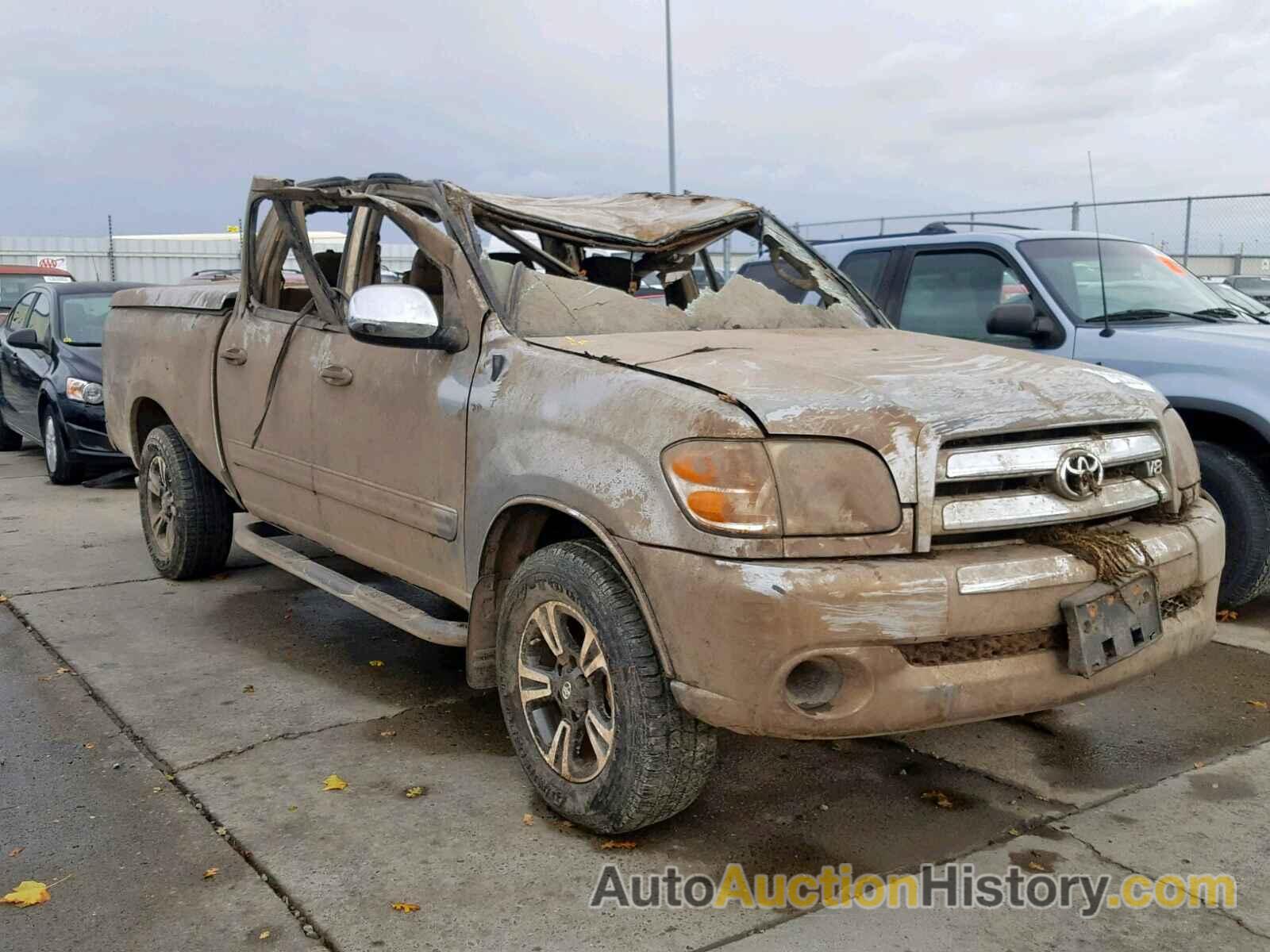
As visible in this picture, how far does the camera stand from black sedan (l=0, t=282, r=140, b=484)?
902 cm

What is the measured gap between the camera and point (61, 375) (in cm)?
924

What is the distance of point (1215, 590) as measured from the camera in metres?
3.40

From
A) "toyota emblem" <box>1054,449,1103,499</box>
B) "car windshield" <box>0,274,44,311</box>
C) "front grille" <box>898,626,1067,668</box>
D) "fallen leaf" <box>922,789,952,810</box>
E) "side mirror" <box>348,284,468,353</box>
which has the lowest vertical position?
"fallen leaf" <box>922,789,952,810</box>

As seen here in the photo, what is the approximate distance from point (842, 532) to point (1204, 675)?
8.91 feet

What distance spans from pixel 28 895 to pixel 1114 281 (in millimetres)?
5549

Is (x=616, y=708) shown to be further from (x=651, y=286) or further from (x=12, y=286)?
(x=12, y=286)

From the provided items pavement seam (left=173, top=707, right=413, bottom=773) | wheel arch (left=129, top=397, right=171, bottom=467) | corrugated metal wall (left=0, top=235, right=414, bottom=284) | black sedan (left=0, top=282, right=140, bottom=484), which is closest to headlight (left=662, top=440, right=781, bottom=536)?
pavement seam (left=173, top=707, right=413, bottom=773)

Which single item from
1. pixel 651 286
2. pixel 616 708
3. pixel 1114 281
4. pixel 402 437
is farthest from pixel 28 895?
pixel 1114 281

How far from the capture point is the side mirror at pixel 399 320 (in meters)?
3.55

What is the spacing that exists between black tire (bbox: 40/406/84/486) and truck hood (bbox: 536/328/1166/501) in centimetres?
701

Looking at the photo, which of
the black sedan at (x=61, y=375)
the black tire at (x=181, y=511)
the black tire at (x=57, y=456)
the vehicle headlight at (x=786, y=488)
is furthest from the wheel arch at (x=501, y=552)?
the black tire at (x=57, y=456)

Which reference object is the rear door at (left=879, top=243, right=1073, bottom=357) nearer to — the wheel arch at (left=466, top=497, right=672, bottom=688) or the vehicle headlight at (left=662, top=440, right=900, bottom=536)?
the wheel arch at (left=466, top=497, right=672, bottom=688)

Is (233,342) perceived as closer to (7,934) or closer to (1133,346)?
(7,934)

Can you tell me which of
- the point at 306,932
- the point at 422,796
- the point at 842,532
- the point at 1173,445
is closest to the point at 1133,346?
the point at 1173,445
